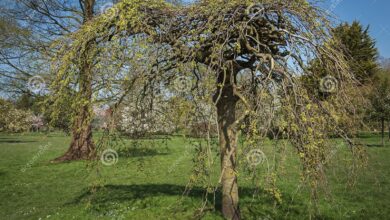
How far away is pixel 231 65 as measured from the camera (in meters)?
6.05

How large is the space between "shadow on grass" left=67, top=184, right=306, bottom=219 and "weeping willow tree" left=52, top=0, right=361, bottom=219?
978 millimetres

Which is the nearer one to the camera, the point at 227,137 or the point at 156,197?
the point at 227,137

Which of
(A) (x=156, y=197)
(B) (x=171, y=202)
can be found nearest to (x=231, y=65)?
(B) (x=171, y=202)

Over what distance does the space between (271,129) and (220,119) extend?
2619 millimetres

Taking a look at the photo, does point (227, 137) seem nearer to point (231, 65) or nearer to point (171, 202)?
point (231, 65)

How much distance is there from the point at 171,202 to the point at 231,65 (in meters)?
3.95

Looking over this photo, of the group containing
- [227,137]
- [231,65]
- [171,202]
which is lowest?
[171,202]

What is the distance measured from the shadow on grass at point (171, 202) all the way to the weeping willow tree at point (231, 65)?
0.98 meters

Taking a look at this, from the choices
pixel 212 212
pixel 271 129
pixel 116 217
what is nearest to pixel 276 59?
pixel 271 129

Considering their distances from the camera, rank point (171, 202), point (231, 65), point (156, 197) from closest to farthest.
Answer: point (231, 65) < point (171, 202) < point (156, 197)

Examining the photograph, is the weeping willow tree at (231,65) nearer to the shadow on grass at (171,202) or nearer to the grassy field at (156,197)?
the grassy field at (156,197)

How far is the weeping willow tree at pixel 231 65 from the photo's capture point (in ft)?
15.4

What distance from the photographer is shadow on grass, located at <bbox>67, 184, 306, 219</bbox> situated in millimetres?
7664

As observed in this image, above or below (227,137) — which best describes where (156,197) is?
below
